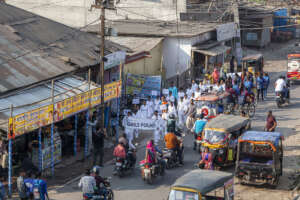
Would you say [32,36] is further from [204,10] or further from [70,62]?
[204,10]

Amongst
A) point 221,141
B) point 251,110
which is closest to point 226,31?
point 251,110

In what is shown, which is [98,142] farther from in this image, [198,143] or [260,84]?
[260,84]

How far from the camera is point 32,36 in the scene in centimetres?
2411

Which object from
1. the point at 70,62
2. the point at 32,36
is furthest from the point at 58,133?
the point at 32,36

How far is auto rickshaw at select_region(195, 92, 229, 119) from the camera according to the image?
24453 mm

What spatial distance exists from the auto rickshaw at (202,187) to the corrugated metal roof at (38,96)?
249 inches

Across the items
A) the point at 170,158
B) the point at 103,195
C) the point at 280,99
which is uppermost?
the point at 280,99

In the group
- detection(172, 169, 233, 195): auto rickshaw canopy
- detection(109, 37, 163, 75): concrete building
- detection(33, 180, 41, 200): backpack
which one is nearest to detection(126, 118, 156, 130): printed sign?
detection(109, 37, 163, 75): concrete building

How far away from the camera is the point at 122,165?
18812 mm

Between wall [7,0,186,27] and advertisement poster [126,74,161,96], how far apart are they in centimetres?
1412

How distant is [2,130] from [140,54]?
16.9m

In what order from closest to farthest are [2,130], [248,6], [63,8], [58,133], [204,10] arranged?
[2,130]
[58,133]
[204,10]
[63,8]
[248,6]

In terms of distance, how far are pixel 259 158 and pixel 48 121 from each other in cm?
774

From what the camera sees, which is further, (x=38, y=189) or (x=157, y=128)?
(x=157, y=128)
